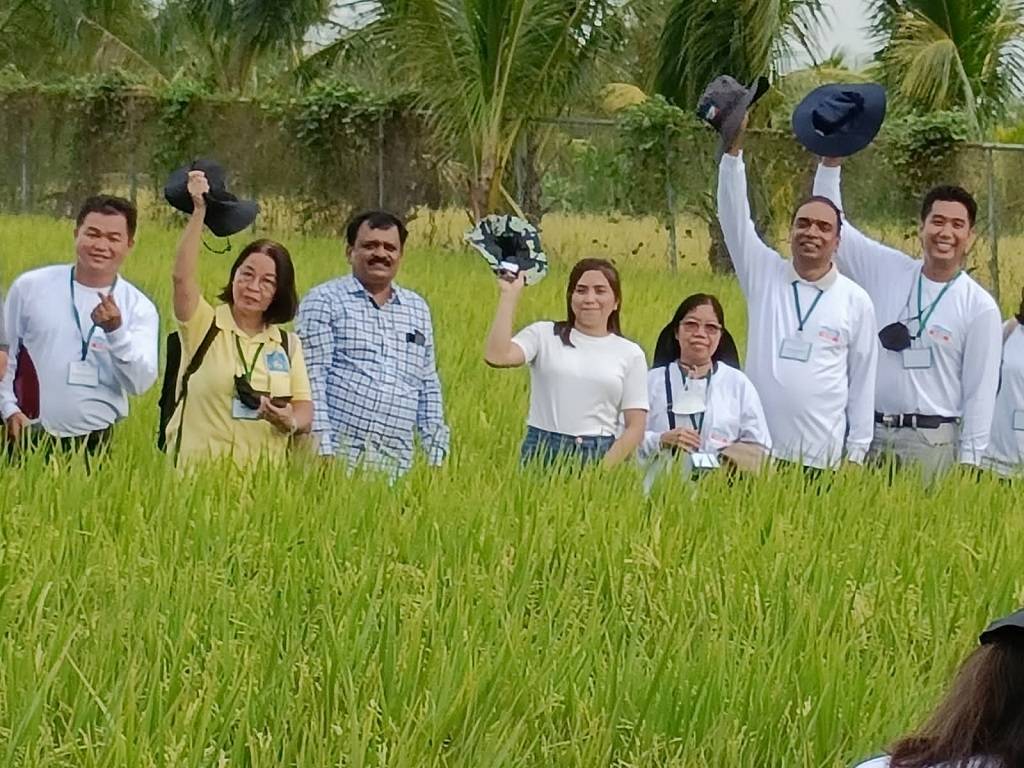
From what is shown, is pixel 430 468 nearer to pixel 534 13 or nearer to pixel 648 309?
pixel 648 309

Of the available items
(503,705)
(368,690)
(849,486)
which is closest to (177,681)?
(368,690)

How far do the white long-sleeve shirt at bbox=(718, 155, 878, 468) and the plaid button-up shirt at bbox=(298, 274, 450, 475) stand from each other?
101 cm

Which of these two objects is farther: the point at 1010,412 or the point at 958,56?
the point at 958,56

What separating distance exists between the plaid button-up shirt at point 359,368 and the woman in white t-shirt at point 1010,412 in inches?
69.7

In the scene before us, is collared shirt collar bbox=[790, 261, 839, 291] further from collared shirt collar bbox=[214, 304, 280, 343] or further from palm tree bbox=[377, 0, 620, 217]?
palm tree bbox=[377, 0, 620, 217]

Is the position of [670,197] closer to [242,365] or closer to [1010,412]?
[1010,412]

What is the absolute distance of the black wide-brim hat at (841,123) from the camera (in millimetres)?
5066

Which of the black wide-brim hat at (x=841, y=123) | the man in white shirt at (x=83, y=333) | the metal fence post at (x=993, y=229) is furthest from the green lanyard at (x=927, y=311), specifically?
the metal fence post at (x=993, y=229)

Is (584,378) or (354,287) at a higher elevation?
(354,287)

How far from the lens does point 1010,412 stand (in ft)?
16.2

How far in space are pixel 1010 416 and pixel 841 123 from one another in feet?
3.50

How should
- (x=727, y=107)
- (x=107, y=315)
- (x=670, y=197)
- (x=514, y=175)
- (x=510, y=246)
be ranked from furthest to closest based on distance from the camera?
(x=514, y=175) → (x=670, y=197) → (x=727, y=107) → (x=510, y=246) → (x=107, y=315)

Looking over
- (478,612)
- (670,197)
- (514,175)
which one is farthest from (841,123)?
(514,175)

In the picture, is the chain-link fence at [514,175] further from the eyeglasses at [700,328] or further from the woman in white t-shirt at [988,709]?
the woman in white t-shirt at [988,709]
